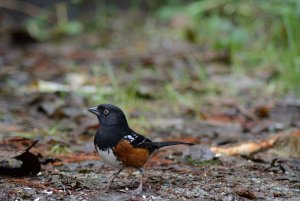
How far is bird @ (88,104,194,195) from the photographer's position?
3.57 m

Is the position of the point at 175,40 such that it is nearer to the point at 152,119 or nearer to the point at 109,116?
the point at 152,119

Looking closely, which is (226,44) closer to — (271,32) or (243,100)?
(271,32)

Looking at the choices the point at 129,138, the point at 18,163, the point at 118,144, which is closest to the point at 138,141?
the point at 129,138

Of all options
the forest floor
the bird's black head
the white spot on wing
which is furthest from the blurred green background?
the white spot on wing

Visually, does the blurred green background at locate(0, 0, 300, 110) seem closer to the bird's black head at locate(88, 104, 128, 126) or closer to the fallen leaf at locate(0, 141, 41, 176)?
the bird's black head at locate(88, 104, 128, 126)

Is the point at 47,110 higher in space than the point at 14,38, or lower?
lower

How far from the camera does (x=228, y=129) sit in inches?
215

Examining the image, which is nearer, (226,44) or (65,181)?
(65,181)

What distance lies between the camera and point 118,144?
3.59 metres

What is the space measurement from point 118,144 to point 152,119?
2270mm

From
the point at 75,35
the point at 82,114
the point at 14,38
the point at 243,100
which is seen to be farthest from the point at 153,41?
the point at 82,114

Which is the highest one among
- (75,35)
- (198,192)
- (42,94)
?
(75,35)

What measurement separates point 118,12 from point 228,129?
5668mm

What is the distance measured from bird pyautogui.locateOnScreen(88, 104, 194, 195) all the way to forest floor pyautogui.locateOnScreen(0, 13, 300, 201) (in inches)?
5.8
